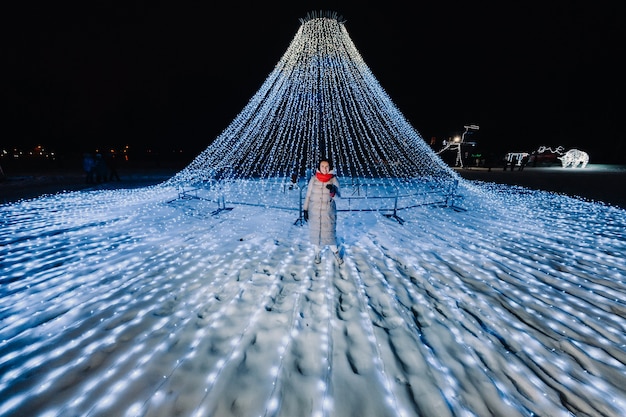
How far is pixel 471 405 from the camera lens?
82.3 inches

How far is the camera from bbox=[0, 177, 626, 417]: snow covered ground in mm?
2148

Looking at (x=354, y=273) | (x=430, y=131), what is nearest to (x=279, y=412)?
(x=354, y=273)

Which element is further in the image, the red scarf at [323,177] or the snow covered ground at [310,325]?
the red scarf at [323,177]

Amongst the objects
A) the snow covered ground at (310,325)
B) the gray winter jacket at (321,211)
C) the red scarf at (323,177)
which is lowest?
the snow covered ground at (310,325)

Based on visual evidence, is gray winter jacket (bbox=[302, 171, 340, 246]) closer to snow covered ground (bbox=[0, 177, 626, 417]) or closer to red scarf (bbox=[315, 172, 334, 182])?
red scarf (bbox=[315, 172, 334, 182])

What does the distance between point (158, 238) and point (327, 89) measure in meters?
7.18

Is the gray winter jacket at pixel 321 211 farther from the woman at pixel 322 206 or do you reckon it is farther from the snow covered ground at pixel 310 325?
the snow covered ground at pixel 310 325

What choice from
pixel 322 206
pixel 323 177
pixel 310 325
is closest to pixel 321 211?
pixel 322 206

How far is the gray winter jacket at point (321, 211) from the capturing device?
4.15 metres

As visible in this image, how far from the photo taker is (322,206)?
13.7ft

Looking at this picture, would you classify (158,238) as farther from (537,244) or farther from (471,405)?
(537,244)

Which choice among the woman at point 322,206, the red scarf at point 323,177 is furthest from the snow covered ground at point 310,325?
the red scarf at point 323,177

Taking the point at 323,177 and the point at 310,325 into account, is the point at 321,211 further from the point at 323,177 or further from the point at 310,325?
the point at 310,325

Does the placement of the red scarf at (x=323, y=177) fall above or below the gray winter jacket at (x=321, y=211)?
above
